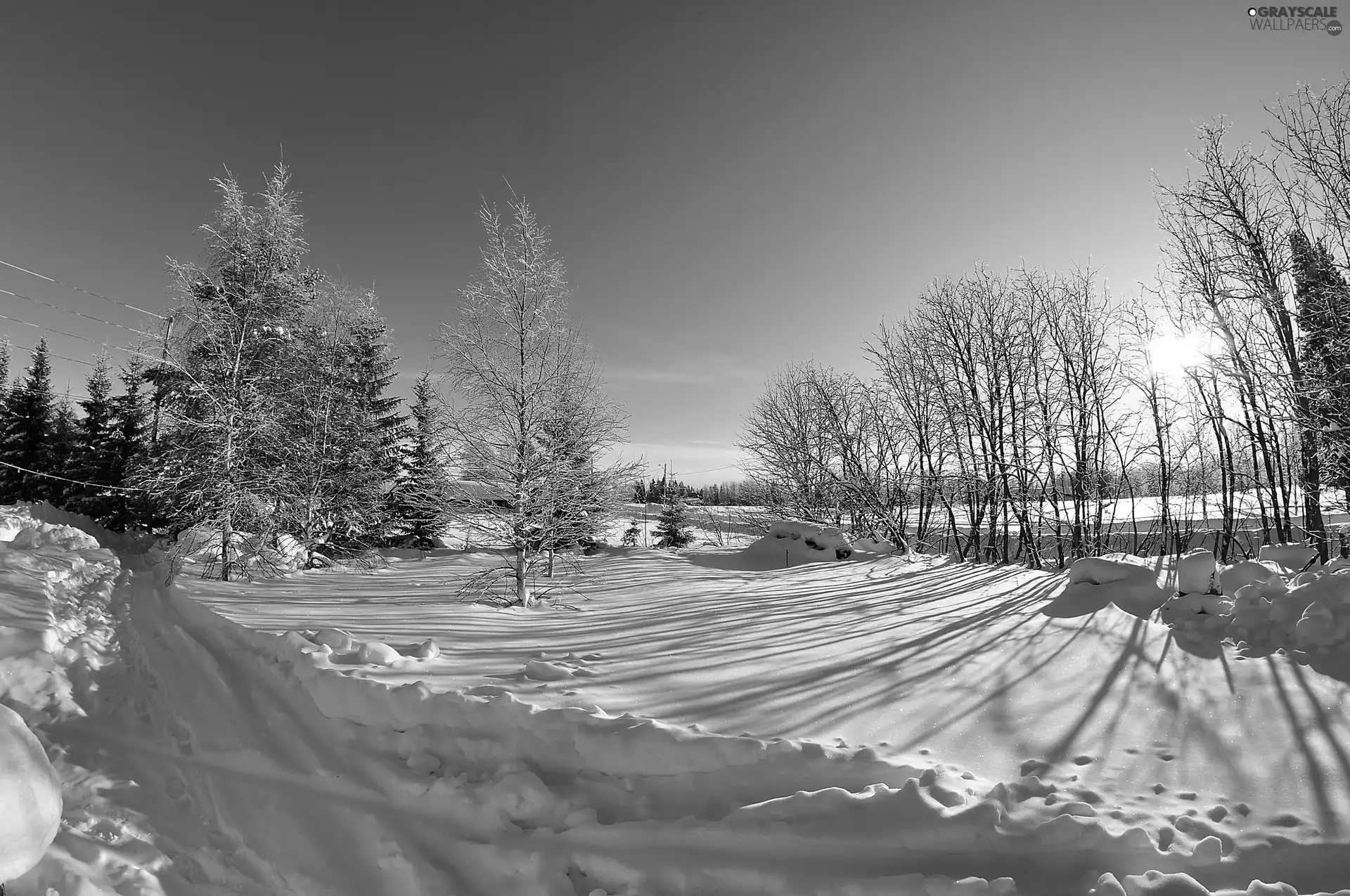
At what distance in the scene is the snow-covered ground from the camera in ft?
7.63

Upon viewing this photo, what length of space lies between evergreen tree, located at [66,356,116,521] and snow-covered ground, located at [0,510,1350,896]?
17.0 meters

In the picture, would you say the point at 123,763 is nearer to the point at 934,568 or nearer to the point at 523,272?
the point at 523,272

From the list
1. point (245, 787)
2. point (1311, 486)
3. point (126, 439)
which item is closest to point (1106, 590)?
point (1311, 486)

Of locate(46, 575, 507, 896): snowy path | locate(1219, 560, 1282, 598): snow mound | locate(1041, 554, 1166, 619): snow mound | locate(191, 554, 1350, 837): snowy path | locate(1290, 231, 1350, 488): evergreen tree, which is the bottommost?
locate(46, 575, 507, 896): snowy path

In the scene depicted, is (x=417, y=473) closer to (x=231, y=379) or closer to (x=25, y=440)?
(x=231, y=379)

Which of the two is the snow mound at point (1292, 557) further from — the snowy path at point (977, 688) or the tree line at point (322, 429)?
the tree line at point (322, 429)

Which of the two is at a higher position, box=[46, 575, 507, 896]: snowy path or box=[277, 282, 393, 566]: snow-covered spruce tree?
box=[277, 282, 393, 566]: snow-covered spruce tree

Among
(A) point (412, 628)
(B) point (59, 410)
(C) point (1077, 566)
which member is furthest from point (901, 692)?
(B) point (59, 410)

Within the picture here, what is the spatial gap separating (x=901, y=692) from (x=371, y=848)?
370 cm

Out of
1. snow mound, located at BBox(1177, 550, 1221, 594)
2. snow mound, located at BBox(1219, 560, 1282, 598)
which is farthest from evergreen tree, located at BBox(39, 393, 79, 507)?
snow mound, located at BBox(1219, 560, 1282, 598)

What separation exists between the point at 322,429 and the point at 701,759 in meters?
16.4

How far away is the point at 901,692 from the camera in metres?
3.88

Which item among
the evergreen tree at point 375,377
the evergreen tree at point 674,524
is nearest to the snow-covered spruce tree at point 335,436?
the evergreen tree at point 375,377

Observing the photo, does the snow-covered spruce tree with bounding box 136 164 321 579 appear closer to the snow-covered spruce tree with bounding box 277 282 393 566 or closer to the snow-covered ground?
the snow-covered spruce tree with bounding box 277 282 393 566
